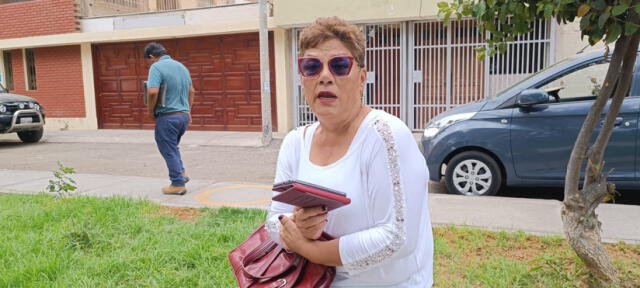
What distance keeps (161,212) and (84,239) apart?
3.65 feet

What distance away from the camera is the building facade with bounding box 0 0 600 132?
11.9 metres

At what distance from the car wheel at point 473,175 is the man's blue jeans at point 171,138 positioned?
3229mm

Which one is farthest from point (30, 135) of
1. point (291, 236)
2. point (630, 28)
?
point (630, 28)

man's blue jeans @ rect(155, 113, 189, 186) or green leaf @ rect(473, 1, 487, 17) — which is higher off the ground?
green leaf @ rect(473, 1, 487, 17)

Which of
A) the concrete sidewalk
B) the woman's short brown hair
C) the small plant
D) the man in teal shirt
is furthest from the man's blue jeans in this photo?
the woman's short brown hair

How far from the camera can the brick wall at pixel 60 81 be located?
1620 cm

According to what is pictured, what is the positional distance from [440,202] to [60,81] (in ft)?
49.5

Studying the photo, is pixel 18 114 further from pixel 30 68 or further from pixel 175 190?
pixel 175 190

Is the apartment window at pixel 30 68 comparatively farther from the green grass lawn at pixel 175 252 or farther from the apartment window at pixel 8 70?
the green grass lawn at pixel 175 252

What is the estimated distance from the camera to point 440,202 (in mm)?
5344

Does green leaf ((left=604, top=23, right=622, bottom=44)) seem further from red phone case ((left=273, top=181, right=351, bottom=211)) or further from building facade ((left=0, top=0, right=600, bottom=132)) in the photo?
building facade ((left=0, top=0, right=600, bottom=132))

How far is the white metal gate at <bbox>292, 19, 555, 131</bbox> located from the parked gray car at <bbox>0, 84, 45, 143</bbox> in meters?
8.46

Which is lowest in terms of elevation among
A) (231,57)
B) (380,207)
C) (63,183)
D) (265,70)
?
(63,183)

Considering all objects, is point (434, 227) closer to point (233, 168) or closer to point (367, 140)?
point (367, 140)
